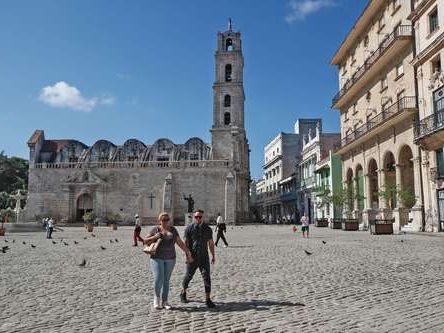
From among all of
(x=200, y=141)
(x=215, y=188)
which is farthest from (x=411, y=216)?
(x=200, y=141)

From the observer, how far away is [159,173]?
5312cm

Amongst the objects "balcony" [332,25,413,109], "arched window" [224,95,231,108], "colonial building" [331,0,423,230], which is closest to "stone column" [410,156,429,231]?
"colonial building" [331,0,423,230]

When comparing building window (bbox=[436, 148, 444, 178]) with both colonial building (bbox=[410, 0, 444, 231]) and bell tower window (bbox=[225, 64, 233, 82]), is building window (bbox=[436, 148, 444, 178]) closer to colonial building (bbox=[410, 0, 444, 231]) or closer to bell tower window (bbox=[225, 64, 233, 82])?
colonial building (bbox=[410, 0, 444, 231])

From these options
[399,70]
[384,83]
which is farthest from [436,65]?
[384,83]

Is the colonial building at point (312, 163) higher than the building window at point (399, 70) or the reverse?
the reverse

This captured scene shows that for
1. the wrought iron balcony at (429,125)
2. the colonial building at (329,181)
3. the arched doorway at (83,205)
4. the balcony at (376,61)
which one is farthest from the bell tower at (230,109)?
the wrought iron balcony at (429,125)

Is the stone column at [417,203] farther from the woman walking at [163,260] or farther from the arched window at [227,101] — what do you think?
the arched window at [227,101]

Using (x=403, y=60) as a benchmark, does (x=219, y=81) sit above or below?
above

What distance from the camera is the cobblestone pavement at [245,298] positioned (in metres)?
5.34

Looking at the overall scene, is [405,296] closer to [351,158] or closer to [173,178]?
[351,158]

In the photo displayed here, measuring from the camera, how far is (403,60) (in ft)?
86.3

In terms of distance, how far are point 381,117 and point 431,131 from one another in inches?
292

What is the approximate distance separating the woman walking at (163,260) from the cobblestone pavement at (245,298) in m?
0.27

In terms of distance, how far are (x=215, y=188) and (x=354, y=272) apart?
42.4 meters
